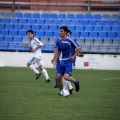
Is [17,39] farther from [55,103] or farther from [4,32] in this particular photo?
[55,103]

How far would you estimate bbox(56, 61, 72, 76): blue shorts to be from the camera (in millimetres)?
14306

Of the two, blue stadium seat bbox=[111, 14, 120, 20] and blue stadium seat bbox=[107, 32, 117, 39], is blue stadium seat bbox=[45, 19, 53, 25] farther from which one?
blue stadium seat bbox=[107, 32, 117, 39]

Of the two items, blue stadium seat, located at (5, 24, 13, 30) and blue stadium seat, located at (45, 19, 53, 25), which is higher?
blue stadium seat, located at (45, 19, 53, 25)

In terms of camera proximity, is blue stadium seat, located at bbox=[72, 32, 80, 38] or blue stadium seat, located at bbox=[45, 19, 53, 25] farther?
blue stadium seat, located at bbox=[45, 19, 53, 25]

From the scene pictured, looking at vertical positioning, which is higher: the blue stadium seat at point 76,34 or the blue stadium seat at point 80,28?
the blue stadium seat at point 80,28

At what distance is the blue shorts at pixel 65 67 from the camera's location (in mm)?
14306

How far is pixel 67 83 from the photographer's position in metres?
15.2

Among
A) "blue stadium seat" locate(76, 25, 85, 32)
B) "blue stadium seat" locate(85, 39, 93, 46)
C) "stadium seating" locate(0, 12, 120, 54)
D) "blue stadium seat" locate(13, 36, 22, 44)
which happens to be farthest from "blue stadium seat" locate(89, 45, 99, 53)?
"blue stadium seat" locate(13, 36, 22, 44)

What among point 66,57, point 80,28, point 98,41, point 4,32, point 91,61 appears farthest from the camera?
point 4,32

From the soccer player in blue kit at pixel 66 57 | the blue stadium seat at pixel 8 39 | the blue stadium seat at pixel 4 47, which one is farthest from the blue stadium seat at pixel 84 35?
the soccer player in blue kit at pixel 66 57

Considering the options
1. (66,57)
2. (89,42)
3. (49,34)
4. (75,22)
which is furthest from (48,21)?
(66,57)

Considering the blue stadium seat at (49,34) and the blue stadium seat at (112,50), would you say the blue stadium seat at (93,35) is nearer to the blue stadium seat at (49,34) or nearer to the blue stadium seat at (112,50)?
the blue stadium seat at (112,50)

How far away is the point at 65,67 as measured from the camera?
14398mm

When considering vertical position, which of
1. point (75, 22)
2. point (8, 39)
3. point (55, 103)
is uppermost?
point (75, 22)
